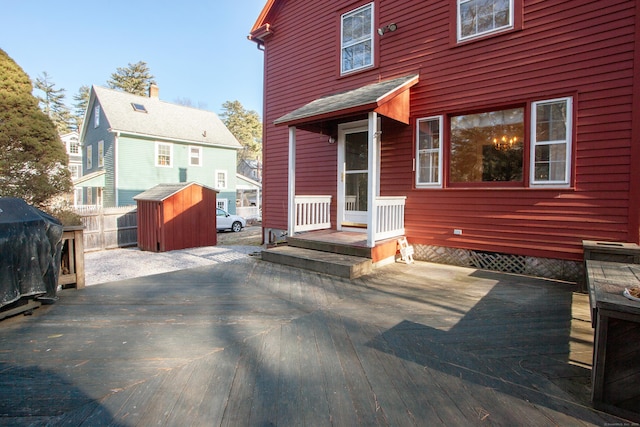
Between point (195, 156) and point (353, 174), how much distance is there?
15.5 meters

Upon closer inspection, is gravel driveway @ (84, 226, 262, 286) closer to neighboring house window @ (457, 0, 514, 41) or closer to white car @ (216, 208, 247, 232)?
neighboring house window @ (457, 0, 514, 41)

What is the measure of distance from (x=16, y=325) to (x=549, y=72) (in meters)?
7.75

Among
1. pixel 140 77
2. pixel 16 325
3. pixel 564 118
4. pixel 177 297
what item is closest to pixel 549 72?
pixel 564 118

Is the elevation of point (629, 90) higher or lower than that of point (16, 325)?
higher

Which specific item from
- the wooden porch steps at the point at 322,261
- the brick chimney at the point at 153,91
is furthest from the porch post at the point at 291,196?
the brick chimney at the point at 153,91

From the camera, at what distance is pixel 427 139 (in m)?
6.32

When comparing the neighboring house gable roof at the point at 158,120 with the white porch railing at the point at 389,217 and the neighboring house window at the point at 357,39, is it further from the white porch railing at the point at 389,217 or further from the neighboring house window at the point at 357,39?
the white porch railing at the point at 389,217

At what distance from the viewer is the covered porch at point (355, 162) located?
18.3ft

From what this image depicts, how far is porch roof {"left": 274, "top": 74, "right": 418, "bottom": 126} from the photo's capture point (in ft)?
17.8

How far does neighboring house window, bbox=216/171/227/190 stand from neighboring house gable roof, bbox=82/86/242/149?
186 centimetres

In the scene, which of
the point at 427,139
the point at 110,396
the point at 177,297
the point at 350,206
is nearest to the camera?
the point at 110,396

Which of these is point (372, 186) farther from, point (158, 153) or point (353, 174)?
point (158, 153)

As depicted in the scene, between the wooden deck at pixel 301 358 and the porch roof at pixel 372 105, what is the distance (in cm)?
307

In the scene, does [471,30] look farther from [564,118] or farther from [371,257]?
[371,257]
